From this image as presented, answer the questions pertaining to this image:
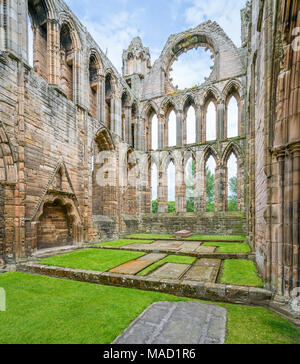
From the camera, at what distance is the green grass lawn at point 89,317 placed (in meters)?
2.38

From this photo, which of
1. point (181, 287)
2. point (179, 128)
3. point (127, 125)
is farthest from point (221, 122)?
point (181, 287)

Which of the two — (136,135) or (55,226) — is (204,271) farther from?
(136,135)

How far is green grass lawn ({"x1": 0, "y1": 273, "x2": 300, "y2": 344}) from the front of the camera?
238 cm

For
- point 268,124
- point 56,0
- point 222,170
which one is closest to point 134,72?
point 56,0

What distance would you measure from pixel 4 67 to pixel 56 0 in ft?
15.9

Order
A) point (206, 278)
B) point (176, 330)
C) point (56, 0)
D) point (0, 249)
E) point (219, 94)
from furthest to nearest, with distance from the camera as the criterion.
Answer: point (219, 94)
point (56, 0)
point (0, 249)
point (206, 278)
point (176, 330)

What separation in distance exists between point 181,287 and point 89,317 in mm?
1662

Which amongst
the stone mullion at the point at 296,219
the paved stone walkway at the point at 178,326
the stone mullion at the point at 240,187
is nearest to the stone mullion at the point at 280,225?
the stone mullion at the point at 296,219

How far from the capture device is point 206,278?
4.11 metres

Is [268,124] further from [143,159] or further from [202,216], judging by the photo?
[143,159]

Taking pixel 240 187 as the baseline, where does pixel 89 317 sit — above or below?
below

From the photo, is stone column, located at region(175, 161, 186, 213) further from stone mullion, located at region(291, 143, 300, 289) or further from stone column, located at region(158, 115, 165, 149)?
stone mullion, located at region(291, 143, 300, 289)

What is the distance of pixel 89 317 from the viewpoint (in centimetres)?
283

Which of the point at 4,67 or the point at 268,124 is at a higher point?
the point at 4,67
